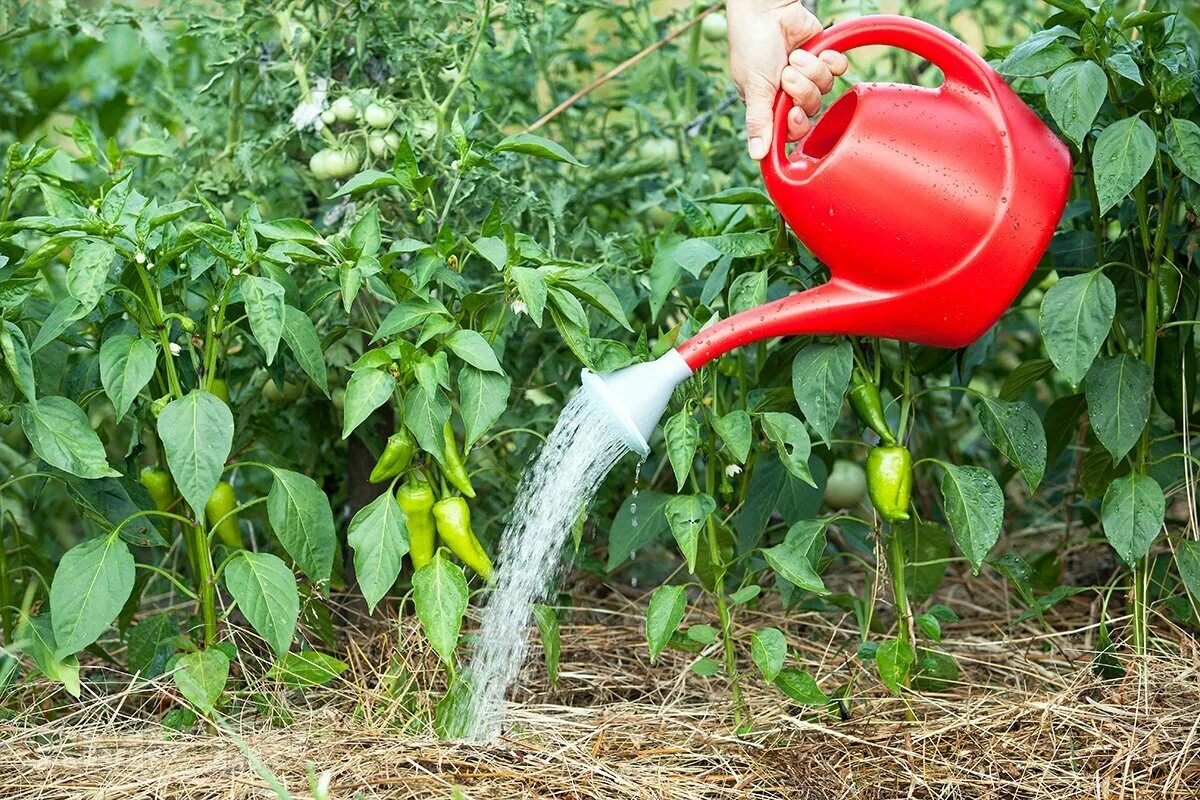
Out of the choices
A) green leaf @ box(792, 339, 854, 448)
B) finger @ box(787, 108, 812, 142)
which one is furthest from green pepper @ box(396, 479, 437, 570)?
finger @ box(787, 108, 812, 142)

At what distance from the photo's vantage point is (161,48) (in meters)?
2.00

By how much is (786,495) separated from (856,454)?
513 millimetres

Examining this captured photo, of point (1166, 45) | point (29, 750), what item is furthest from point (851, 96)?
point (29, 750)

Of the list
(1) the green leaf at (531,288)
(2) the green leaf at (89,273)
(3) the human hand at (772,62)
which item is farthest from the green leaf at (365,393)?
(3) the human hand at (772,62)

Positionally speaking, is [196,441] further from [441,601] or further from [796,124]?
[796,124]

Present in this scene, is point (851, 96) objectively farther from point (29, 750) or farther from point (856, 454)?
point (29, 750)

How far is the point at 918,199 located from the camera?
1.44m

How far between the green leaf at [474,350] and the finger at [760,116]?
38 cm

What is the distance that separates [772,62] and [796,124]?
3.4 inches

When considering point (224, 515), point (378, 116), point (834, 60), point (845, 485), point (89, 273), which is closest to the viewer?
point (89, 273)

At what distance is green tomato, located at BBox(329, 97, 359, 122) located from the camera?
69.8 inches

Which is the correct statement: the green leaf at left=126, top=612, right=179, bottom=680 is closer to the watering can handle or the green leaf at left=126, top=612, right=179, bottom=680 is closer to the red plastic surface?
the red plastic surface

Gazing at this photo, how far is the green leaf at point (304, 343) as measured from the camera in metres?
1.50

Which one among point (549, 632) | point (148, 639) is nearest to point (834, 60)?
point (549, 632)
